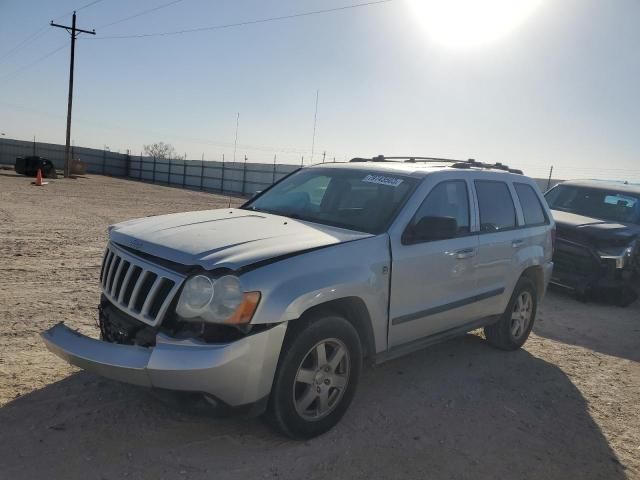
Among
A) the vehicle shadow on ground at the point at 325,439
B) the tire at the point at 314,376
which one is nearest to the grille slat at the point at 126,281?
the vehicle shadow on ground at the point at 325,439

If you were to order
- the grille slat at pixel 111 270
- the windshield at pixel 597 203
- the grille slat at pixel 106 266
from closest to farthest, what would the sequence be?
the grille slat at pixel 111 270 < the grille slat at pixel 106 266 < the windshield at pixel 597 203

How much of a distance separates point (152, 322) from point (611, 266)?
7147 mm

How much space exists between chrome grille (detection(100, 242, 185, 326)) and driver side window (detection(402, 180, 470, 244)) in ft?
→ 5.56

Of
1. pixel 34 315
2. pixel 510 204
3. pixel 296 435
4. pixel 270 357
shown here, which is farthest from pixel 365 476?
pixel 34 315

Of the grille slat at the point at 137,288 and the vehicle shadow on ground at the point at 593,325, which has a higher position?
the grille slat at the point at 137,288

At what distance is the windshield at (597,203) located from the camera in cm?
880

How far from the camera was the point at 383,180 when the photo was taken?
14.0 feet

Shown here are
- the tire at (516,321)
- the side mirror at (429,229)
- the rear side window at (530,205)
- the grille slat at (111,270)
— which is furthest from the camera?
the rear side window at (530,205)

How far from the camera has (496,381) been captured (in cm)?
459

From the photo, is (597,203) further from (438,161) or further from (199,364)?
(199,364)

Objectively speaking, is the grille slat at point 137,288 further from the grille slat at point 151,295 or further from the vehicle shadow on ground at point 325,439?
the vehicle shadow on ground at point 325,439

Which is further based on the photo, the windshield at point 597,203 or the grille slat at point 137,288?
the windshield at point 597,203

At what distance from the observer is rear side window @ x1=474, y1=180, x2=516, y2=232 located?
15.5ft

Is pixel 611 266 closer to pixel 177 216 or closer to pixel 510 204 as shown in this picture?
pixel 510 204
